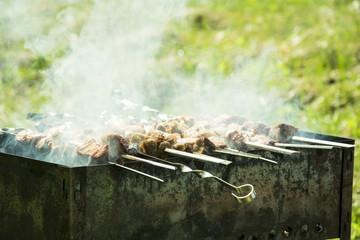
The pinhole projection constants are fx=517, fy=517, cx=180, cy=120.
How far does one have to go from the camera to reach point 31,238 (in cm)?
320

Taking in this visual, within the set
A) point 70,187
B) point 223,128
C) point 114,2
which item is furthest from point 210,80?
point 70,187

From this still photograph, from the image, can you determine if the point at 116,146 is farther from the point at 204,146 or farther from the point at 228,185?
the point at 228,185

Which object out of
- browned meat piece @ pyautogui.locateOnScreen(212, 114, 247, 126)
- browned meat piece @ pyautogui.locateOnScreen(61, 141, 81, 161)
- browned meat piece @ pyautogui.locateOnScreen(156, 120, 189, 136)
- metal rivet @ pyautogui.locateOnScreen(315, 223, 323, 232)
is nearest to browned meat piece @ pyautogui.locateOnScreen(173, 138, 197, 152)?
browned meat piece @ pyautogui.locateOnScreen(156, 120, 189, 136)

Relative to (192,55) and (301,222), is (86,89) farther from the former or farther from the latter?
(301,222)

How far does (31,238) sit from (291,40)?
8045 millimetres

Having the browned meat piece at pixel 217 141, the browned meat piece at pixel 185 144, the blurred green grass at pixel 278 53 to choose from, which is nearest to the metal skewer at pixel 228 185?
the browned meat piece at pixel 185 144

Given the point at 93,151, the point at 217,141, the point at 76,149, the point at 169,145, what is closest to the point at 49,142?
the point at 76,149

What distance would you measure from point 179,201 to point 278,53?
7128 millimetres

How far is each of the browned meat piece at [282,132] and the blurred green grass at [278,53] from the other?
3.76 m

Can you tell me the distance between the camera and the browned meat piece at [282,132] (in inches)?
154

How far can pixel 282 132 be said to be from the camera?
3.91m

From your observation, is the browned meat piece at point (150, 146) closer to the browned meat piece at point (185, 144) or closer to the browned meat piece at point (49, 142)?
the browned meat piece at point (185, 144)

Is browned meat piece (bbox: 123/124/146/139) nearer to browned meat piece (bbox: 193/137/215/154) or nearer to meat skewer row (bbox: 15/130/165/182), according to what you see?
meat skewer row (bbox: 15/130/165/182)

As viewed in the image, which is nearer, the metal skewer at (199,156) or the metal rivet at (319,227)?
the metal skewer at (199,156)
